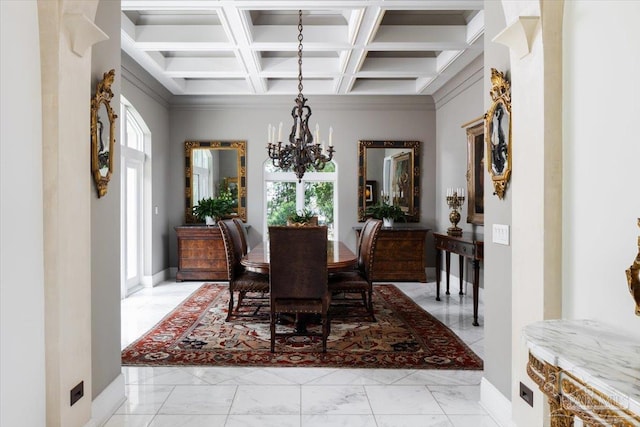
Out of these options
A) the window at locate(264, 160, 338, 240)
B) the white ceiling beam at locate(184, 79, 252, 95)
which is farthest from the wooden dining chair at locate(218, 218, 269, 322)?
the white ceiling beam at locate(184, 79, 252, 95)

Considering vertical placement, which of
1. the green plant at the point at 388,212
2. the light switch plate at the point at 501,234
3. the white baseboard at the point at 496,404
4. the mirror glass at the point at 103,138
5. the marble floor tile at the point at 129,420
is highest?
the mirror glass at the point at 103,138

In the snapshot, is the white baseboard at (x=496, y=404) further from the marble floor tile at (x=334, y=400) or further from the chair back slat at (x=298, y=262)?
the chair back slat at (x=298, y=262)

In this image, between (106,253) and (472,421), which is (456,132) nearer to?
(472,421)

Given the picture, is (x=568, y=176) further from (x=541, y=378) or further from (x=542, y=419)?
(x=542, y=419)

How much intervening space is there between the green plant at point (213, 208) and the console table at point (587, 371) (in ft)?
17.8

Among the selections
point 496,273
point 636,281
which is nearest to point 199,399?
point 496,273

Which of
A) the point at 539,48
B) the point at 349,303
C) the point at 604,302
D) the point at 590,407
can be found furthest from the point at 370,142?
the point at 590,407

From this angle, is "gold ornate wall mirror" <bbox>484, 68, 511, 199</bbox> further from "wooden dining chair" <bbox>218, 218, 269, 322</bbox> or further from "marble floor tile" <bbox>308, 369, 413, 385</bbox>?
"wooden dining chair" <bbox>218, 218, 269, 322</bbox>

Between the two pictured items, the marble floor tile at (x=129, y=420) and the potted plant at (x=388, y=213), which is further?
the potted plant at (x=388, y=213)

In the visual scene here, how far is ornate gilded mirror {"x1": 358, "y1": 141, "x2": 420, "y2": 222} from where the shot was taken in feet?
21.9

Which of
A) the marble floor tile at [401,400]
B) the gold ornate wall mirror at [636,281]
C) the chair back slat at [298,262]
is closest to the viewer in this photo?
the gold ornate wall mirror at [636,281]

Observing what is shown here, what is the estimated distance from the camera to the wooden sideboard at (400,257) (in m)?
6.23

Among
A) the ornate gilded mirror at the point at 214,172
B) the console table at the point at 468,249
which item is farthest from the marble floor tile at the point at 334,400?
the ornate gilded mirror at the point at 214,172

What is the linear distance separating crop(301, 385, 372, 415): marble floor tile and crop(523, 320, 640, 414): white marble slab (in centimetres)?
131
